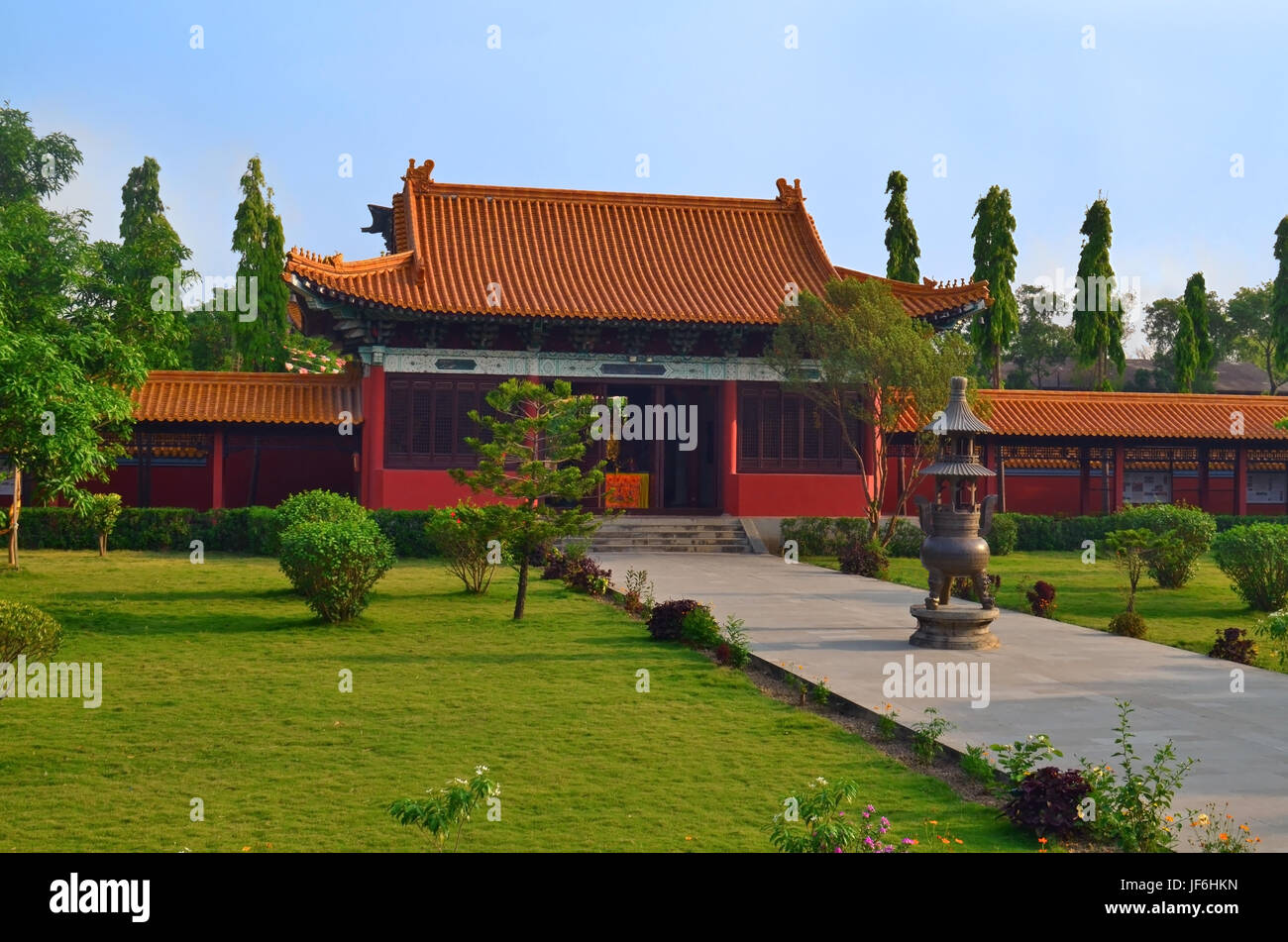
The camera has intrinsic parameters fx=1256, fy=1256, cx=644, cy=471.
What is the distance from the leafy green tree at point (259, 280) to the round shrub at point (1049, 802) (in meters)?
31.3

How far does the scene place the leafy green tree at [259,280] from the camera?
114 feet

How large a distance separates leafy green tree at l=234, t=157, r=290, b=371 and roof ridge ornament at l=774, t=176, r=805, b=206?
15167 mm

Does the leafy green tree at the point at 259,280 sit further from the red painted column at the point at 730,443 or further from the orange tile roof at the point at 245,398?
the red painted column at the point at 730,443

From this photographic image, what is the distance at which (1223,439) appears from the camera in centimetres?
2717

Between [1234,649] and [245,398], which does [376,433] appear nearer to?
[245,398]

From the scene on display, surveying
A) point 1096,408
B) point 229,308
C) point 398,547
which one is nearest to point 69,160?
point 229,308

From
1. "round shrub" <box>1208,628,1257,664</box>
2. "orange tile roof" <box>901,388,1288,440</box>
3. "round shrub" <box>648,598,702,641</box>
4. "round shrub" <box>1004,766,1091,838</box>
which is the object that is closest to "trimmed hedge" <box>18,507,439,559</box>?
"round shrub" <box>648,598,702,641</box>

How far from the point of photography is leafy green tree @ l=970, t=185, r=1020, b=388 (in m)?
34.6

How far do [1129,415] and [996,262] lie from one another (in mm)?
8624

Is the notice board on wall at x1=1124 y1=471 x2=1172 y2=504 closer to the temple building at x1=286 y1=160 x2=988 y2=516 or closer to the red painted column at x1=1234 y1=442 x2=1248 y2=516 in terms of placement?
the red painted column at x1=1234 y1=442 x2=1248 y2=516

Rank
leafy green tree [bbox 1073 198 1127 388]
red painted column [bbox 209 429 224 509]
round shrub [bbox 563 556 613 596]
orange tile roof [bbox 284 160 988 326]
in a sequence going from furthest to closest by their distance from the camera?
leafy green tree [bbox 1073 198 1127 388] < orange tile roof [bbox 284 160 988 326] < red painted column [bbox 209 429 224 509] < round shrub [bbox 563 556 613 596]

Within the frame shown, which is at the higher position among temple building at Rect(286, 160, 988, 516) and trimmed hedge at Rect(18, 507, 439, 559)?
temple building at Rect(286, 160, 988, 516)

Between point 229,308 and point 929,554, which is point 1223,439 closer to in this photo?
point 929,554

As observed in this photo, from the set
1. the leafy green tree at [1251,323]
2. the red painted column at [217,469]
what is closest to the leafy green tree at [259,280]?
the red painted column at [217,469]
